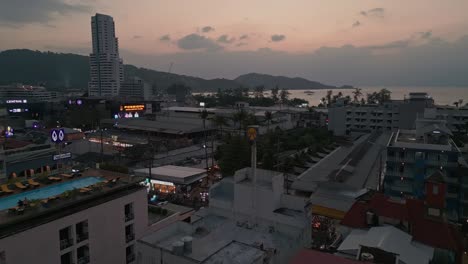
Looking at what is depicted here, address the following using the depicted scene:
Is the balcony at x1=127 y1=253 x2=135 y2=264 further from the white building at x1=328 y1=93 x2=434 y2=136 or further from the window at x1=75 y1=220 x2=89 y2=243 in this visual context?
the white building at x1=328 y1=93 x2=434 y2=136

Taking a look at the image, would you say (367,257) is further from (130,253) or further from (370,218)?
(130,253)

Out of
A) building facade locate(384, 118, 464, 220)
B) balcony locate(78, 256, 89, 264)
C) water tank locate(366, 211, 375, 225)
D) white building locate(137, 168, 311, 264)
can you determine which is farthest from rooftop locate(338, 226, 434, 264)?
balcony locate(78, 256, 89, 264)

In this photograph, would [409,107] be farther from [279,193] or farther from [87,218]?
[87,218]

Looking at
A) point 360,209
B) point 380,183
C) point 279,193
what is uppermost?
point 279,193

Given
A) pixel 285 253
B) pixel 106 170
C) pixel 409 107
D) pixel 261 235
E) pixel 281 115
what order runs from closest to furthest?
pixel 285 253
pixel 261 235
pixel 106 170
pixel 409 107
pixel 281 115

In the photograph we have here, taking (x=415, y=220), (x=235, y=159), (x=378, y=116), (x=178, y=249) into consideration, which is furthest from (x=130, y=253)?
(x=378, y=116)

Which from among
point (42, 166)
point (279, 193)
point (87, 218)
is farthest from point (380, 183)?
point (42, 166)
